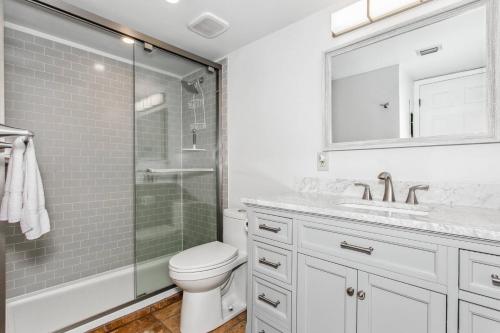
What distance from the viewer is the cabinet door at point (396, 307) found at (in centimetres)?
88

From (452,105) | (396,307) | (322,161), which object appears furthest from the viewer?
(322,161)

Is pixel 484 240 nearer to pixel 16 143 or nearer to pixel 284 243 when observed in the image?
pixel 284 243

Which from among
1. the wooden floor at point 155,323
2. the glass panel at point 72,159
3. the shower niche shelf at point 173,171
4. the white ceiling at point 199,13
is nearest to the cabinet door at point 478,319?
the wooden floor at point 155,323

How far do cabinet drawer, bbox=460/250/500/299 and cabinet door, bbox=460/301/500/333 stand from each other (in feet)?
0.17

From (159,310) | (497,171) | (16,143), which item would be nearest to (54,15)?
(16,143)

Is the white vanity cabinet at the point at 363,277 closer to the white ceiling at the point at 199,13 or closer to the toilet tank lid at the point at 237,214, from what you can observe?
the toilet tank lid at the point at 237,214

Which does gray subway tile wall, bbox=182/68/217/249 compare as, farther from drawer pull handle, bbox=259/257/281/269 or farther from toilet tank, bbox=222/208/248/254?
drawer pull handle, bbox=259/257/281/269

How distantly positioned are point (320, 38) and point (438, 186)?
4.00 feet

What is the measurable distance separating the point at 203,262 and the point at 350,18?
1.83 metres

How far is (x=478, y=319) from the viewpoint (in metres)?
0.80

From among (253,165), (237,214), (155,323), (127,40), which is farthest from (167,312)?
(127,40)

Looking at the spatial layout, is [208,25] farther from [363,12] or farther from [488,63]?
[488,63]

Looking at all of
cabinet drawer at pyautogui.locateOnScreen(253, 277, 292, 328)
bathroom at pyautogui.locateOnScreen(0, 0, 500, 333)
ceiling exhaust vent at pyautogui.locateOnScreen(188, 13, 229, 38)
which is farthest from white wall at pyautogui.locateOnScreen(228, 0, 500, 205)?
cabinet drawer at pyautogui.locateOnScreen(253, 277, 292, 328)

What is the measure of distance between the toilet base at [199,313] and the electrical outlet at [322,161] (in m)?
1.14
